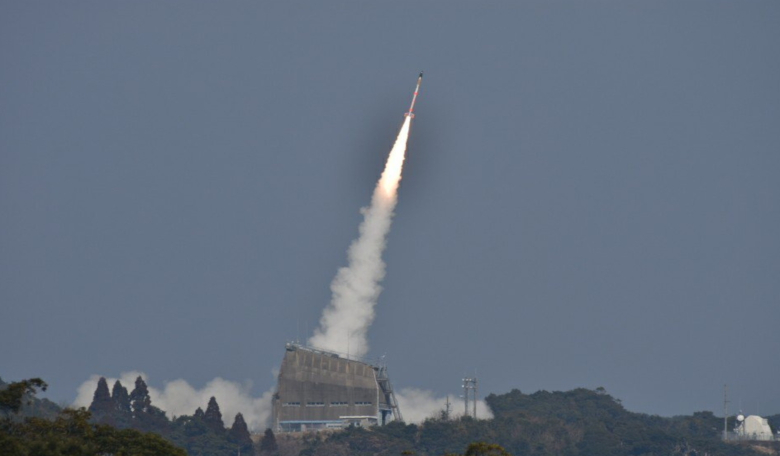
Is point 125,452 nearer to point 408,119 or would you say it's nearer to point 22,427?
point 22,427

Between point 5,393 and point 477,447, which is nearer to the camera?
point 477,447

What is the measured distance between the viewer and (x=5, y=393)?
138250 mm

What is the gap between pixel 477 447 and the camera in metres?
116

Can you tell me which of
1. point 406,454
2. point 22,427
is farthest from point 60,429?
point 406,454

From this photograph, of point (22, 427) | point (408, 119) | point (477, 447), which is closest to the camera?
point (477, 447)

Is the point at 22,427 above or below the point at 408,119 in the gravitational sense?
below

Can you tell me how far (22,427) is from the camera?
135250 mm

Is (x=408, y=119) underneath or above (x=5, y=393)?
above

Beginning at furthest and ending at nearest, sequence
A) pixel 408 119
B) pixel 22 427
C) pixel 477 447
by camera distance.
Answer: pixel 408 119 → pixel 22 427 → pixel 477 447

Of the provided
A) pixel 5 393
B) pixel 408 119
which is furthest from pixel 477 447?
pixel 408 119

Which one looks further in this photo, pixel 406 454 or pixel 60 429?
pixel 60 429

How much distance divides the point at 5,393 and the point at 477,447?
144 feet

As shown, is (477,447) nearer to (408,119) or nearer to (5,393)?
(5,393)

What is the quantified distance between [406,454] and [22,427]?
34642 millimetres
